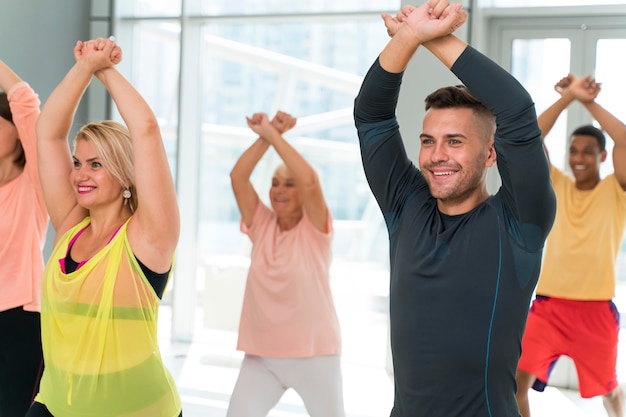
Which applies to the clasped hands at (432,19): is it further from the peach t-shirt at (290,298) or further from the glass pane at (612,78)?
the glass pane at (612,78)

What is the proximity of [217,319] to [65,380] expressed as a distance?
4233mm

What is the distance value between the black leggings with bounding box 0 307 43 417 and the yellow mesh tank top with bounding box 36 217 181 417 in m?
0.62

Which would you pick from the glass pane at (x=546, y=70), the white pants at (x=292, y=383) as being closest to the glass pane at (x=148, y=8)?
the glass pane at (x=546, y=70)

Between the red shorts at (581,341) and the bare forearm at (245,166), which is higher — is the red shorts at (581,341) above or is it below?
below

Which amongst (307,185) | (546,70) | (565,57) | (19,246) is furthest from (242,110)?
(19,246)

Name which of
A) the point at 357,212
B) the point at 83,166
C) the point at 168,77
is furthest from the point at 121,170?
the point at 168,77

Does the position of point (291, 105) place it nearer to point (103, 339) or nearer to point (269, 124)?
point (269, 124)

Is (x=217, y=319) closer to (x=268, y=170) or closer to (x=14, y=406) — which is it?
(x=268, y=170)

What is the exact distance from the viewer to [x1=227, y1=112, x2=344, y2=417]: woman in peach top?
3381mm

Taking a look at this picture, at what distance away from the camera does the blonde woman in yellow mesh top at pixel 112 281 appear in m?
2.21

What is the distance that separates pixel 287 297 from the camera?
137 inches

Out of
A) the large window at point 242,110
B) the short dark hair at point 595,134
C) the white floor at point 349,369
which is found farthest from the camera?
the large window at point 242,110

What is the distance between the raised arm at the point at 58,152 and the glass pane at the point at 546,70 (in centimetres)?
371

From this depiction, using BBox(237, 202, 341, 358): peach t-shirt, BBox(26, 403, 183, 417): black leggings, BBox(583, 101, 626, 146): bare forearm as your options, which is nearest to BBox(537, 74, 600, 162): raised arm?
BBox(583, 101, 626, 146): bare forearm
